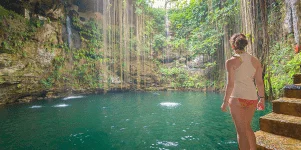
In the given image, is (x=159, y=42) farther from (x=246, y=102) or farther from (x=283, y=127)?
(x=246, y=102)

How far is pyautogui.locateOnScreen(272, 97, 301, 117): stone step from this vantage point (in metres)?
1.89

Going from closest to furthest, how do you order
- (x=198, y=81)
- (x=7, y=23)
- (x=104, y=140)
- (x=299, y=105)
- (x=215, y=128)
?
1. (x=299, y=105)
2. (x=104, y=140)
3. (x=215, y=128)
4. (x=7, y=23)
5. (x=198, y=81)

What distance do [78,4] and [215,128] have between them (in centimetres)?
1620

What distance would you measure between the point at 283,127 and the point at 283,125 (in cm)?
2

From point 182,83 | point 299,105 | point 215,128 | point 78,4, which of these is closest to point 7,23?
point 78,4

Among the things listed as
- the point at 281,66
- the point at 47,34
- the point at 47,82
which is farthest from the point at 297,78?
the point at 47,34

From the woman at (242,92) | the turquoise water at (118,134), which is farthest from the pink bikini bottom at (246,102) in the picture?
the turquoise water at (118,134)

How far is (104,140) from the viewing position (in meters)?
3.33

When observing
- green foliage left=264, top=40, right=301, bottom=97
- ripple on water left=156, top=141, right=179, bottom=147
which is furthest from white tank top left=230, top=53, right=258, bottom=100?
green foliage left=264, top=40, right=301, bottom=97

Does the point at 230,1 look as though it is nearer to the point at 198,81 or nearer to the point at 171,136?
the point at 198,81

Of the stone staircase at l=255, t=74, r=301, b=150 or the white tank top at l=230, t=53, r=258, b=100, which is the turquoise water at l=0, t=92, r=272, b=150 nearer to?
the stone staircase at l=255, t=74, r=301, b=150

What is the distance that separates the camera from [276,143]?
1.56 metres

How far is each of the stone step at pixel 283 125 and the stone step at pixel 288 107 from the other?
9cm

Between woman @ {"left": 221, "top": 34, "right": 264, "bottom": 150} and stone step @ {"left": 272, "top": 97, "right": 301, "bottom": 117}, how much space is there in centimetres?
78
